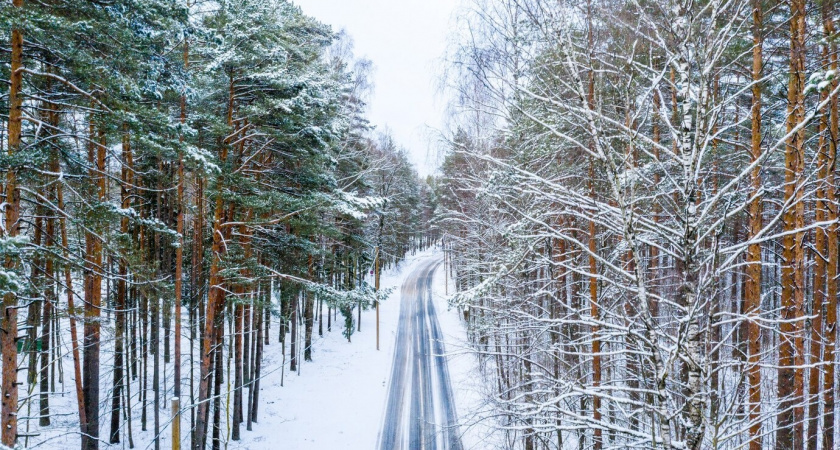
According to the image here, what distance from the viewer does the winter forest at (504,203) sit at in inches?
122

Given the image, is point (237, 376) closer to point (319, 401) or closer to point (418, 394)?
point (319, 401)

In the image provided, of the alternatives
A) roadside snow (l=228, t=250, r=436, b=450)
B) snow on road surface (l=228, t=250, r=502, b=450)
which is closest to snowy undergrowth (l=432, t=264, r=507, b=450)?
snow on road surface (l=228, t=250, r=502, b=450)

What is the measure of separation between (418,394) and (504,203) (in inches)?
506

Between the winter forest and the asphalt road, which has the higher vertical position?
the winter forest

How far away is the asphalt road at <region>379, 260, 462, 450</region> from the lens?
14609 mm

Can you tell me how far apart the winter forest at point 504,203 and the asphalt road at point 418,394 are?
0.57 ft

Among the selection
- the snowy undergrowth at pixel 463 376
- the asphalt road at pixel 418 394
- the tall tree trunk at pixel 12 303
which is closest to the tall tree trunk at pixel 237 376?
the asphalt road at pixel 418 394

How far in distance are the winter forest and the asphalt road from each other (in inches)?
6.9

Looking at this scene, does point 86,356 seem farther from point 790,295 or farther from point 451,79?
point 790,295

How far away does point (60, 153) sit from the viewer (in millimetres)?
5711

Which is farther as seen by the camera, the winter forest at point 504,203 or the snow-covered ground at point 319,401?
the snow-covered ground at point 319,401

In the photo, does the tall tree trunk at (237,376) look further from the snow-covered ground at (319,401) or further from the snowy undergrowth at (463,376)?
the snowy undergrowth at (463,376)

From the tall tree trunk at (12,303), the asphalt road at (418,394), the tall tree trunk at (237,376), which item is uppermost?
the tall tree trunk at (12,303)

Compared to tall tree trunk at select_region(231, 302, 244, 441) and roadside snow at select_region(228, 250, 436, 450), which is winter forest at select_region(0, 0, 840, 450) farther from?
tall tree trunk at select_region(231, 302, 244, 441)
